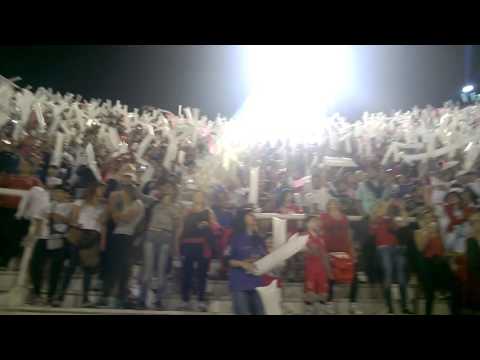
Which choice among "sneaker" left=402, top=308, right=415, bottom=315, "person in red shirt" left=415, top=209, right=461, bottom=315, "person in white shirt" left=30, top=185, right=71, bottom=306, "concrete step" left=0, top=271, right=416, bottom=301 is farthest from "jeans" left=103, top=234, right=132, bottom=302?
"person in red shirt" left=415, top=209, right=461, bottom=315

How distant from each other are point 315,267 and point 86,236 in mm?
2083

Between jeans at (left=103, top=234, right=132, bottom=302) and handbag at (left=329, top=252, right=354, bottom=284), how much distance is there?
1.84 meters

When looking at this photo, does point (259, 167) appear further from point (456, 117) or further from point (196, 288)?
point (456, 117)

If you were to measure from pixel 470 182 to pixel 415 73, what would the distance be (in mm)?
1154

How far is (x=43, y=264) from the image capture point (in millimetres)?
3879

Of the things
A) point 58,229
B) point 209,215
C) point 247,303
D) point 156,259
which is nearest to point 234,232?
point 209,215

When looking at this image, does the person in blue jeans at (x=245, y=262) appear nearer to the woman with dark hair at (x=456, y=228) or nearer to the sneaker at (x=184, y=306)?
the sneaker at (x=184, y=306)

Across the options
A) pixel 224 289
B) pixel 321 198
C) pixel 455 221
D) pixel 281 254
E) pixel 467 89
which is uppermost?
pixel 467 89

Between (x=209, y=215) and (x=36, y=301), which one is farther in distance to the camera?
(x=209, y=215)

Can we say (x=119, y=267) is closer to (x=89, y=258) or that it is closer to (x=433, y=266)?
(x=89, y=258)

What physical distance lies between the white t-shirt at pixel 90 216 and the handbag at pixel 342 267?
2.13 metres

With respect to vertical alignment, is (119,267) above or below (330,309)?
above

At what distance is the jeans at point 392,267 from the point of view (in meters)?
3.89

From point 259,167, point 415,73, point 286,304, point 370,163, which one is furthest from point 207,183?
point 415,73
